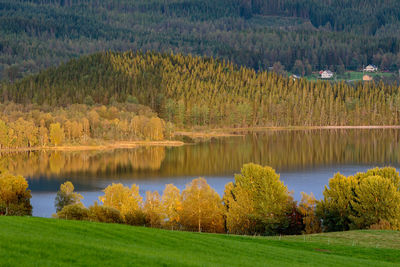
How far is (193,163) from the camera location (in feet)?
410

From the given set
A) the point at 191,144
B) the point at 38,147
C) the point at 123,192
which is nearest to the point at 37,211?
the point at 123,192

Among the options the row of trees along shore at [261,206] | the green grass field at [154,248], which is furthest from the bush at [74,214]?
the green grass field at [154,248]

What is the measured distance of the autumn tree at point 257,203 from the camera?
58.9 meters

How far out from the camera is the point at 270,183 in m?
62.1

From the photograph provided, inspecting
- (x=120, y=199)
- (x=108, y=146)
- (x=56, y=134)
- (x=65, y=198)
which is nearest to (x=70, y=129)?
(x=56, y=134)

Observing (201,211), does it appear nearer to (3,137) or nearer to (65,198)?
(65,198)

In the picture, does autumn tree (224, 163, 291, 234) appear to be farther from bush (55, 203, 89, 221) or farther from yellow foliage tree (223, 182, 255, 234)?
bush (55, 203, 89, 221)

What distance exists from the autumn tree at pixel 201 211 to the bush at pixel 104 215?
940 cm

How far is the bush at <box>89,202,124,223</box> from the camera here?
48500mm

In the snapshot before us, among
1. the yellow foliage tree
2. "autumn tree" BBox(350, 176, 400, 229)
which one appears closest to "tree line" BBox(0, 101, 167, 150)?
the yellow foliage tree

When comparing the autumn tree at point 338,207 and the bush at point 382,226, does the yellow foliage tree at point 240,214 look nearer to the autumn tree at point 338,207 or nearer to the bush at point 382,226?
the autumn tree at point 338,207

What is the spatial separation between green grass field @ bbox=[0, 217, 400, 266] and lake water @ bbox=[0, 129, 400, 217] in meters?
37.9

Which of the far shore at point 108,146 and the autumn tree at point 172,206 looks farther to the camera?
the far shore at point 108,146

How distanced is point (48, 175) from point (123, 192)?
4979 cm
